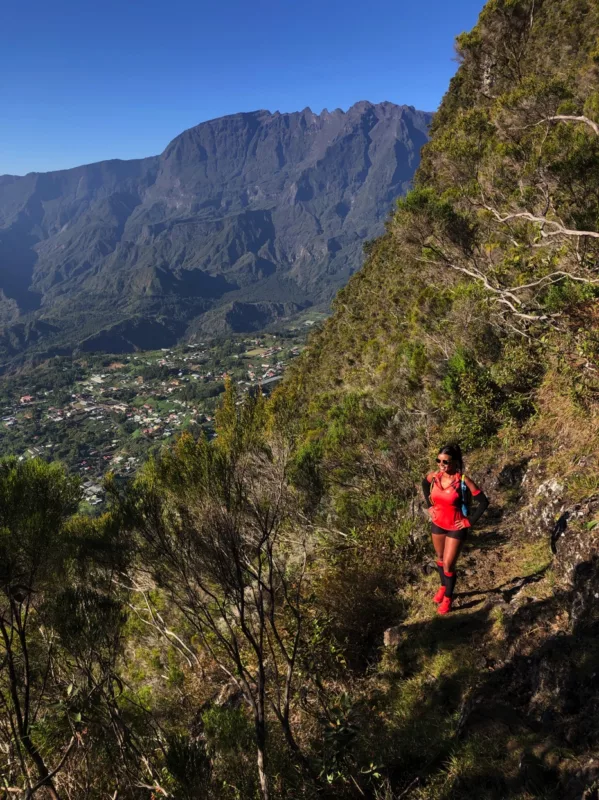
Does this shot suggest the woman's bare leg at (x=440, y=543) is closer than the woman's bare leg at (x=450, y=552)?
No

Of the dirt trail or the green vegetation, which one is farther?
the green vegetation

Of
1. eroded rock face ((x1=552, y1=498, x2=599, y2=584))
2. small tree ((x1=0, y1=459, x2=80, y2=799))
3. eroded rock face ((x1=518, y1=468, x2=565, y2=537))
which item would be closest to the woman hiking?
eroded rock face ((x1=552, y1=498, x2=599, y2=584))

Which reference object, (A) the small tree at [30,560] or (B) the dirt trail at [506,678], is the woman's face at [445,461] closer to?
(B) the dirt trail at [506,678]

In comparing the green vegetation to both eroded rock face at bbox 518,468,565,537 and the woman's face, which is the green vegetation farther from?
the woman's face

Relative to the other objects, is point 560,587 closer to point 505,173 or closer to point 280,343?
point 505,173

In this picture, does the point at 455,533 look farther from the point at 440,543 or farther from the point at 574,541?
the point at 574,541

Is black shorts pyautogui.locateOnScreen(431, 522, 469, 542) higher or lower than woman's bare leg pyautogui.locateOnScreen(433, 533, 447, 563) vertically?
higher

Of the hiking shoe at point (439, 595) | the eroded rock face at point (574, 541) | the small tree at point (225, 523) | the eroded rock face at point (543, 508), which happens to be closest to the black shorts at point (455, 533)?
the hiking shoe at point (439, 595)

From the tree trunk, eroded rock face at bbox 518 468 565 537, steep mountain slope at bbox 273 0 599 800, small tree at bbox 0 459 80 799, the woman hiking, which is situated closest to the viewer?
the tree trunk

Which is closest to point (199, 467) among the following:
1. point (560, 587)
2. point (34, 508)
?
point (34, 508)
